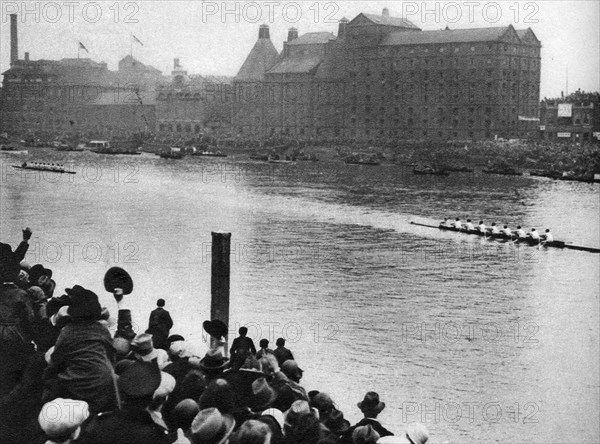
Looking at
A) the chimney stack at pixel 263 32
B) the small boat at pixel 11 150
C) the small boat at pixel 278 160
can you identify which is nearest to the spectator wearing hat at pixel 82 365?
the small boat at pixel 278 160

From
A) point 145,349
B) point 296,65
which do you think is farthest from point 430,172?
point 145,349

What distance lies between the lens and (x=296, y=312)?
15.7 m

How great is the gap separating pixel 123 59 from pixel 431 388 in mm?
109674

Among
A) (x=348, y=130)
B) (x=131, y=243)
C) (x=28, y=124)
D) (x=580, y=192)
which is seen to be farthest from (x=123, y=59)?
(x=131, y=243)

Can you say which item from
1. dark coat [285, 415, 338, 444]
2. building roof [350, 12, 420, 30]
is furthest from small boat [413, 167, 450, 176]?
dark coat [285, 415, 338, 444]

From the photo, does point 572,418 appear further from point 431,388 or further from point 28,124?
point 28,124

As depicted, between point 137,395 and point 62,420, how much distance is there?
54cm

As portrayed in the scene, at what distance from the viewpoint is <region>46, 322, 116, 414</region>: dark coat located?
6.20 m

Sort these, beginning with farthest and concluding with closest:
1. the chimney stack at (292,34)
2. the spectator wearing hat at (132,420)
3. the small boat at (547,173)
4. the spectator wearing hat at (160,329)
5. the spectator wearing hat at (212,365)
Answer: the chimney stack at (292,34) → the small boat at (547,173) → the spectator wearing hat at (160,329) → the spectator wearing hat at (212,365) → the spectator wearing hat at (132,420)

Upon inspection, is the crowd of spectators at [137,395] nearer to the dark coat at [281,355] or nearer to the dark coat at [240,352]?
the dark coat at [240,352]

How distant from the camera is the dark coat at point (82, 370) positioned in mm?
6199

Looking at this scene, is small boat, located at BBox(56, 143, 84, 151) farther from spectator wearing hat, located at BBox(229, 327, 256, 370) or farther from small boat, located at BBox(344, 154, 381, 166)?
spectator wearing hat, located at BBox(229, 327, 256, 370)

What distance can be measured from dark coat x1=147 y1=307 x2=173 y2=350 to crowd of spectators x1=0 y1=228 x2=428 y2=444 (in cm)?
79

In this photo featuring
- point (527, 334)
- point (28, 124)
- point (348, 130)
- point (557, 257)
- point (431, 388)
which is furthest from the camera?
point (28, 124)
